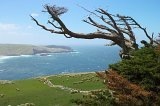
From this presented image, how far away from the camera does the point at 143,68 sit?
16.8m

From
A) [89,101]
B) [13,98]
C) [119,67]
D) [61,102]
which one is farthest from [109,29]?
[13,98]

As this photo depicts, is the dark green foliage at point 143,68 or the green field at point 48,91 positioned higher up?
the dark green foliage at point 143,68

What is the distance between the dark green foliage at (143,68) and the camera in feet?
54.5

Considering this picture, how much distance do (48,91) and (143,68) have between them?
2325 centimetres

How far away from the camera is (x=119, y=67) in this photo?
58.9ft

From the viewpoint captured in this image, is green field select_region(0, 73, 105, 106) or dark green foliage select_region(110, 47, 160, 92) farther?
green field select_region(0, 73, 105, 106)

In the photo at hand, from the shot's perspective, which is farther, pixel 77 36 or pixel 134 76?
pixel 77 36

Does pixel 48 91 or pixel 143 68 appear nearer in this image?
pixel 143 68

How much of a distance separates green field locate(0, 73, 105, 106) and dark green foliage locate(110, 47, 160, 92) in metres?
11.1

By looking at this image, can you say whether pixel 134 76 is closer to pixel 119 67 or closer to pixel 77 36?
pixel 119 67

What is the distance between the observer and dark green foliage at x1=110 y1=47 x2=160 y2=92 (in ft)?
54.5

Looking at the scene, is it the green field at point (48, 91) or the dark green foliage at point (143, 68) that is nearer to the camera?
the dark green foliage at point (143, 68)

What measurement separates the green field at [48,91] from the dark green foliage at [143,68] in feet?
36.5

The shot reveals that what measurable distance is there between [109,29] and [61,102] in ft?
40.3
